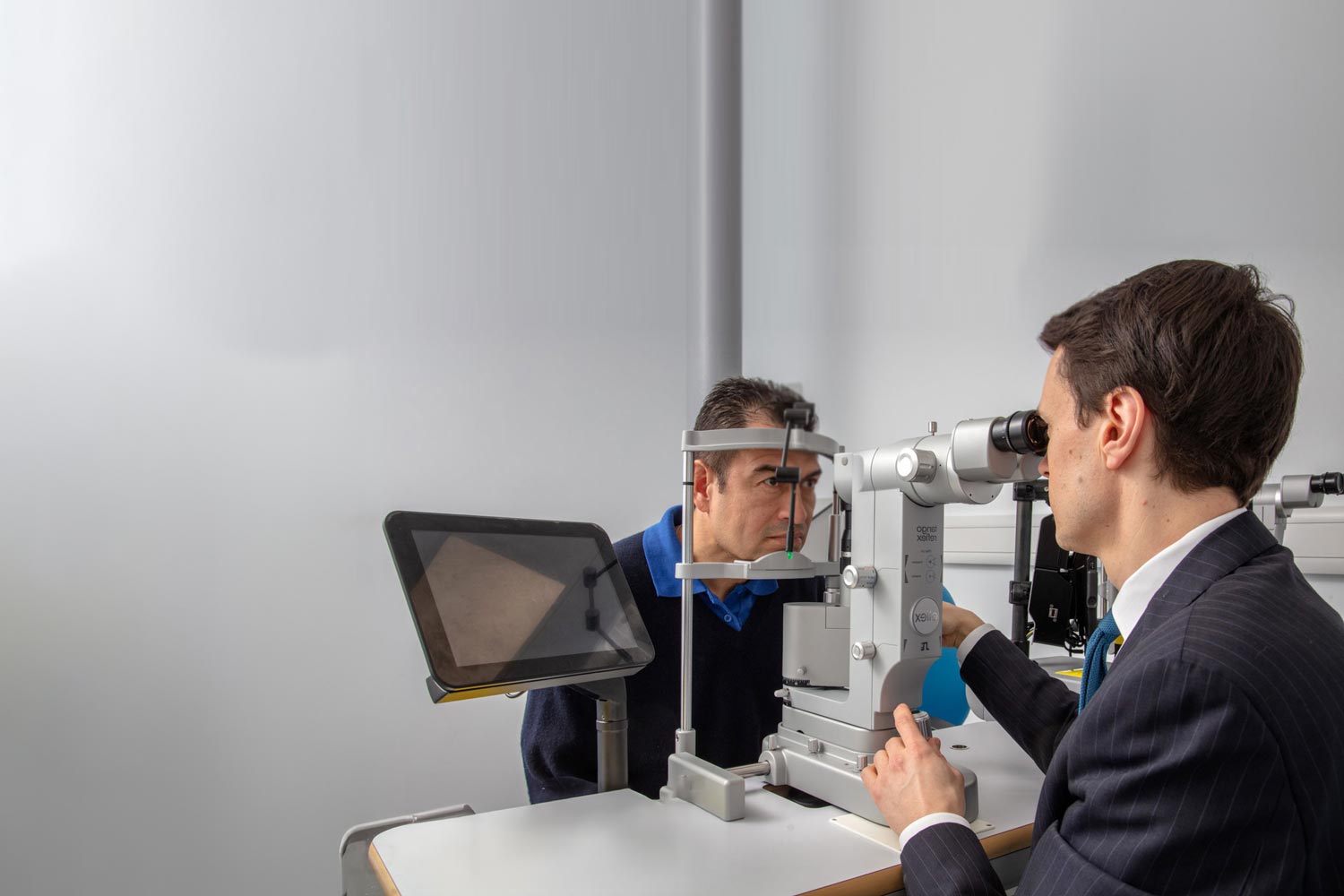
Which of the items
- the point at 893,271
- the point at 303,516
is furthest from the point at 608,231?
the point at 303,516

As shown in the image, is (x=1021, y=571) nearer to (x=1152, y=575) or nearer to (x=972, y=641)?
(x=972, y=641)

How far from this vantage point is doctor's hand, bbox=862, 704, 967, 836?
955 millimetres

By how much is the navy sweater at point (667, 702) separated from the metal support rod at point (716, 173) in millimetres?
1390

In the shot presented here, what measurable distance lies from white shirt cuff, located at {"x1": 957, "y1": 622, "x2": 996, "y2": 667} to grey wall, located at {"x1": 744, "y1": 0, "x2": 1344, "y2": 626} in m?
1.06

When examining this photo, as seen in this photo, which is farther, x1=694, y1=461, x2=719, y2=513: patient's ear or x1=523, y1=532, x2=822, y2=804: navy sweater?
x1=694, y1=461, x2=719, y2=513: patient's ear

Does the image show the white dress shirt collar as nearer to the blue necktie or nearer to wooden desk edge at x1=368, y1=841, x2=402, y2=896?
the blue necktie

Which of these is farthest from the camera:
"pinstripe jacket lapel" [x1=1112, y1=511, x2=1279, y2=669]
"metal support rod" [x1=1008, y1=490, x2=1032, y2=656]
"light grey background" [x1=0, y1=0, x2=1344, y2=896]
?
"light grey background" [x1=0, y1=0, x2=1344, y2=896]

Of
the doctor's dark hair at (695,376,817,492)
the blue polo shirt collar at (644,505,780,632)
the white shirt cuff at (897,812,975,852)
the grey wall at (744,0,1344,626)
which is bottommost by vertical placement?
the white shirt cuff at (897,812,975,852)

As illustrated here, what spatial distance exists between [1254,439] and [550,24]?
2.51 meters

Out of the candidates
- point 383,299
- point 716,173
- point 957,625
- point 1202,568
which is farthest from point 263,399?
point 1202,568

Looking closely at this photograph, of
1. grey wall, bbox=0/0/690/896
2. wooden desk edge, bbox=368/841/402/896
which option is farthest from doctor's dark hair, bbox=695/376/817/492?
grey wall, bbox=0/0/690/896

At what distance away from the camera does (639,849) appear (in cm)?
98

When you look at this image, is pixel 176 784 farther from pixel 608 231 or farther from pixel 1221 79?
pixel 1221 79

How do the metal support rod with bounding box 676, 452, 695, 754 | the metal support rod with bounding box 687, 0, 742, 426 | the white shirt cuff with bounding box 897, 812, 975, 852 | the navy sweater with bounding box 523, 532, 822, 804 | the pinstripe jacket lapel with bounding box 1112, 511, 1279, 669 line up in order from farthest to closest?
the metal support rod with bounding box 687, 0, 742, 426 < the navy sweater with bounding box 523, 532, 822, 804 < the metal support rod with bounding box 676, 452, 695, 754 < the white shirt cuff with bounding box 897, 812, 975, 852 < the pinstripe jacket lapel with bounding box 1112, 511, 1279, 669
